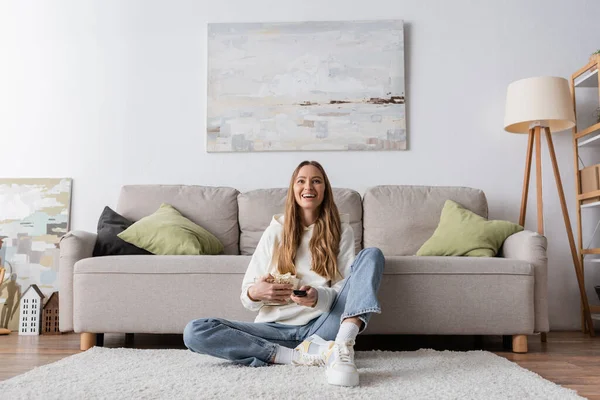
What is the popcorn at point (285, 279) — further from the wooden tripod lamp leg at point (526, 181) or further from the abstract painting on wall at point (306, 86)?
the wooden tripod lamp leg at point (526, 181)

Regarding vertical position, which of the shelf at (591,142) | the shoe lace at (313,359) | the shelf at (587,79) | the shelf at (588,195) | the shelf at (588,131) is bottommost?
the shoe lace at (313,359)

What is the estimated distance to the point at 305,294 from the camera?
→ 203 centimetres

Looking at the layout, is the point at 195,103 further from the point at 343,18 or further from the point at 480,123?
the point at 480,123

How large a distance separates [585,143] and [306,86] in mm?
1722

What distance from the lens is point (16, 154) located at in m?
3.64

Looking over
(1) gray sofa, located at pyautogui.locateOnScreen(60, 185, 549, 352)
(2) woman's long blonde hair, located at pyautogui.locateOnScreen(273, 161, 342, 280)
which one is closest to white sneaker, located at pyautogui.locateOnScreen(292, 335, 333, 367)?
(2) woman's long blonde hair, located at pyautogui.locateOnScreen(273, 161, 342, 280)

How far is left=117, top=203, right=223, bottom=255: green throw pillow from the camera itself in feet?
9.41

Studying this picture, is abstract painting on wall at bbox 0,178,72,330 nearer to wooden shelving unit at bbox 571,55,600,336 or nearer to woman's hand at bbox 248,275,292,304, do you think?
woman's hand at bbox 248,275,292,304

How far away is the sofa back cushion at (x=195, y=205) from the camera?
10.8ft

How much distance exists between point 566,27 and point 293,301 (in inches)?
105

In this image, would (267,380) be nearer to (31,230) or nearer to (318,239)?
(318,239)

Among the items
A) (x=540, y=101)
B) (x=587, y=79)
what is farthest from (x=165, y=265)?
(x=587, y=79)

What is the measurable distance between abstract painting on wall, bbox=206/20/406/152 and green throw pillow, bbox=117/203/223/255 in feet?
2.39

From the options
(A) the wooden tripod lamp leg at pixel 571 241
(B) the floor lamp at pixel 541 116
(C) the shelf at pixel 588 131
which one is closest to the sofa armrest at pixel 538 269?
(B) the floor lamp at pixel 541 116
